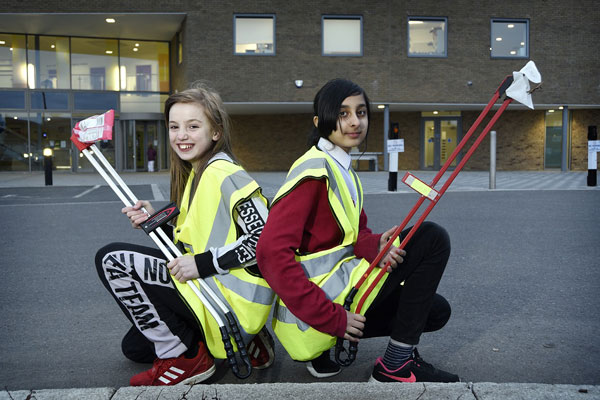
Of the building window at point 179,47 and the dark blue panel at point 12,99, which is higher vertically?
the building window at point 179,47

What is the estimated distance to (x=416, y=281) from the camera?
253 centimetres

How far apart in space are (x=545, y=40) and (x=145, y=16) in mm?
16362

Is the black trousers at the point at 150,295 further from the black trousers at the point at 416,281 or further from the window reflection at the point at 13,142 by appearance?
the window reflection at the point at 13,142

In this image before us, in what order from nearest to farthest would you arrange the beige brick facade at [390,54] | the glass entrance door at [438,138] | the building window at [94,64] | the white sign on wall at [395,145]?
1. the white sign on wall at [395,145]
2. the beige brick facade at [390,54]
3. the building window at [94,64]
4. the glass entrance door at [438,138]

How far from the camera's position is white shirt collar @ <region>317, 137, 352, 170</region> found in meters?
2.60

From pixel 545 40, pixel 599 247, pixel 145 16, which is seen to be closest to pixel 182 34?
pixel 145 16

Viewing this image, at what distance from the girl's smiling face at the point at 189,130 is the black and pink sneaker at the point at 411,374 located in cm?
125

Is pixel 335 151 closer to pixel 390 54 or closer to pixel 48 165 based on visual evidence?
pixel 48 165

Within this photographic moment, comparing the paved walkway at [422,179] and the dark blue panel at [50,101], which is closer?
the paved walkway at [422,179]

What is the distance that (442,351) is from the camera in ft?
10.9

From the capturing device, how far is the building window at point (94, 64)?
2775 cm

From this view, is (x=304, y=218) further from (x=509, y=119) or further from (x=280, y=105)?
(x=509, y=119)

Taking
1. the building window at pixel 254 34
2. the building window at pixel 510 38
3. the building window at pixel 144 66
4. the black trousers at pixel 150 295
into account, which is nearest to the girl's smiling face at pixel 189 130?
the black trousers at pixel 150 295

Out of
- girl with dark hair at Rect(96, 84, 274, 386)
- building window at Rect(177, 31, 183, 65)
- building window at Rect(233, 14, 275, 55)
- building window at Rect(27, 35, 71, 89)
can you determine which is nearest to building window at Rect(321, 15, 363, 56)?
building window at Rect(233, 14, 275, 55)
